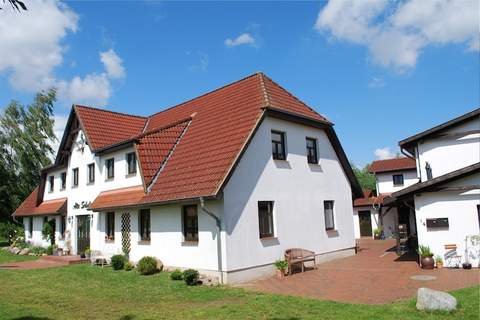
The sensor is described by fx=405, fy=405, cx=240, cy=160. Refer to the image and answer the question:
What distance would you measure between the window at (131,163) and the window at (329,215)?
9242 mm

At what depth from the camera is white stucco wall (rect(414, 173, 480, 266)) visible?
14789mm

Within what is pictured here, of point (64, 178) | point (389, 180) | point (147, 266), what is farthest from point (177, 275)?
point (389, 180)

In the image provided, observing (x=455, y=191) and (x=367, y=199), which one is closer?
(x=455, y=191)

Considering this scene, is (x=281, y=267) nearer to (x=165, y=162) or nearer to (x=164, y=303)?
(x=164, y=303)

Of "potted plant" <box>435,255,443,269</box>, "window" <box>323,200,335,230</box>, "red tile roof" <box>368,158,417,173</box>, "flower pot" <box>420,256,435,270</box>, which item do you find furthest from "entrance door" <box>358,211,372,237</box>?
"flower pot" <box>420,256,435,270</box>

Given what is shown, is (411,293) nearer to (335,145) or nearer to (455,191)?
(455,191)

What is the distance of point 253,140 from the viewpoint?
1579 cm

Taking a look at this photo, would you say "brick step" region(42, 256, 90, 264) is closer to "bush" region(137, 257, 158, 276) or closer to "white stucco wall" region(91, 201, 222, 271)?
"white stucco wall" region(91, 201, 222, 271)

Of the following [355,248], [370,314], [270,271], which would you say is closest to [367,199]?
[355,248]

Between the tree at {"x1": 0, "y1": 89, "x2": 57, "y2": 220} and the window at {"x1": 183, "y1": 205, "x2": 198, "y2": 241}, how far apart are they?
1359 inches

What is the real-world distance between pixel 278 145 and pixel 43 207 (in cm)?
1989

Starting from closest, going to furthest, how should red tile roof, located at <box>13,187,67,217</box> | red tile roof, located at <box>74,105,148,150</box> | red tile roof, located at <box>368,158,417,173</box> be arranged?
red tile roof, located at <box>74,105,148,150</box> → red tile roof, located at <box>13,187,67,217</box> → red tile roof, located at <box>368,158,417,173</box>

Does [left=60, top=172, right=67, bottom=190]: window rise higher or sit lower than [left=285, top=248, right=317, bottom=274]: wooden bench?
higher

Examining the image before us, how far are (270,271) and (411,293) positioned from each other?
5481 millimetres
